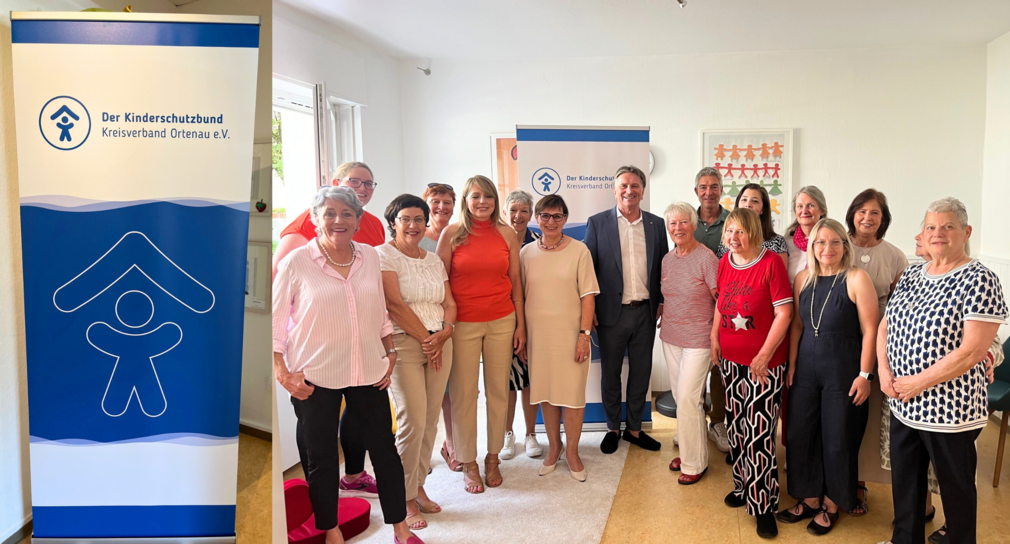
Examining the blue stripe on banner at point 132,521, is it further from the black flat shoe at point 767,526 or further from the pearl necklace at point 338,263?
the black flat shoe at point 767,526

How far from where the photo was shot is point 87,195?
86.1 inches

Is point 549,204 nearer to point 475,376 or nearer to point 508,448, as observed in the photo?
point 475,376

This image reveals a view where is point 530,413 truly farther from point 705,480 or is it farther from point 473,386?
point 705,480

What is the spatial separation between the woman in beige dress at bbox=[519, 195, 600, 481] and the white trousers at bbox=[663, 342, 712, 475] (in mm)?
487

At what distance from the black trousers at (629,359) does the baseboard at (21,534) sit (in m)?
2.82

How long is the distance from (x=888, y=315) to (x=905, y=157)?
10.5 ft

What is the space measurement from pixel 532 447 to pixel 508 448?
152 mm

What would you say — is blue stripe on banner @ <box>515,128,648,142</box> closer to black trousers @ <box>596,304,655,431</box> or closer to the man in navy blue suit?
the man in navy blue suit

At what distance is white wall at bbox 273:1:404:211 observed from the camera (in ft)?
12.7

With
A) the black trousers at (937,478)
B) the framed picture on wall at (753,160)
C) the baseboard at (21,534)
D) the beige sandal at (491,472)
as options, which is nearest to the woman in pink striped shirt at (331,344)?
the beige sandal at (491,472)

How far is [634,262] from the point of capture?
3.36 metres

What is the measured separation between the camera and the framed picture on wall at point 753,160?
4.92 meters

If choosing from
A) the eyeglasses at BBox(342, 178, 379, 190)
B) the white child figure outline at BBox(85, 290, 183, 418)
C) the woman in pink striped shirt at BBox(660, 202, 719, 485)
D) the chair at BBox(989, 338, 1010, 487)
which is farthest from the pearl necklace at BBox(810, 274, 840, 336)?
the white child figure outline at BBox(85, 290, 183, 418)

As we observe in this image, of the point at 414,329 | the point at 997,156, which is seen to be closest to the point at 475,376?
the point at 414,329
